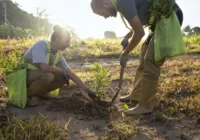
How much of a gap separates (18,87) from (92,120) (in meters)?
1.07

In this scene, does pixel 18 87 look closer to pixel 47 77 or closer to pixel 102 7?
pixel 47 77

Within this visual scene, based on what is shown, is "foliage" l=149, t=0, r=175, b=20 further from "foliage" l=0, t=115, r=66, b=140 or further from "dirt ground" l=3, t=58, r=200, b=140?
"foliage" l=0, t=115, r=66, b=140

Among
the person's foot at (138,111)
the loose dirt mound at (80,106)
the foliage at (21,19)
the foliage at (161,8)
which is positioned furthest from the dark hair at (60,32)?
the foliage at (21,19)

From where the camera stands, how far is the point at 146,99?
363 centimetres

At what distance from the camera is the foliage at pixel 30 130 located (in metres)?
2.89

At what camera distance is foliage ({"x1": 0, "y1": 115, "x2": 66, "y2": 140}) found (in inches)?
114

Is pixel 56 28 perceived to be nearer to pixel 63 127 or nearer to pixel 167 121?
pixel 63 127

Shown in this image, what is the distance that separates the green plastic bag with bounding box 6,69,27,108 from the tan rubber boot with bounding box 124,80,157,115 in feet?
4.47

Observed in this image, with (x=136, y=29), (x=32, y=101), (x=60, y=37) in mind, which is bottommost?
(x=32, y=101)

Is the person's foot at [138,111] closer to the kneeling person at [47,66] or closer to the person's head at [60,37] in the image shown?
the kneeling person at [47,66]

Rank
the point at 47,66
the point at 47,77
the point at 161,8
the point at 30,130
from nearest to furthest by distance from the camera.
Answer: the point at 30,130 < the point at 161,8 < the point at 47,66 < the point at 47,77

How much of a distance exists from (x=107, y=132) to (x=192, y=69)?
3.07m

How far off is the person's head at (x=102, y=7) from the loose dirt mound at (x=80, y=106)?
4.15 ft

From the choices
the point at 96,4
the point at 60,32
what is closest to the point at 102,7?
the point at 96,4
